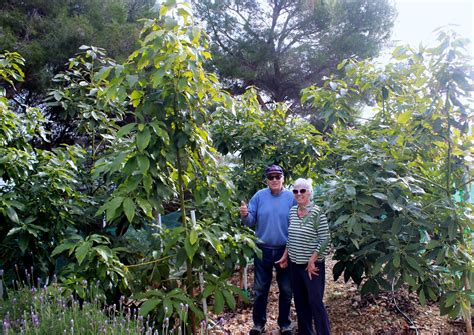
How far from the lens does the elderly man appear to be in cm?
328

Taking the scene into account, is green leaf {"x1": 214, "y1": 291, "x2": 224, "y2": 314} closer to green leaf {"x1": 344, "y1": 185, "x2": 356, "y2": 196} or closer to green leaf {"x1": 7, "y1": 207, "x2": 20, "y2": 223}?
green leaf {"x1": 344, "y1": 185, "x2": 356, "y2": 196}

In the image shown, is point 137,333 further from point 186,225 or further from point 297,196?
point 297,196

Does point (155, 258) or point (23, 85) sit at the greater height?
point (23, 85)

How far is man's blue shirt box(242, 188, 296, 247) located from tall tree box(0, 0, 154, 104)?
3.92 metres

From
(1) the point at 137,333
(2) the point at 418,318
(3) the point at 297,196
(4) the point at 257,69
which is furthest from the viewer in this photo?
(4) the point at 257,69

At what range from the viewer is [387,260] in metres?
2.48

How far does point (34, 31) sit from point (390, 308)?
582 cm

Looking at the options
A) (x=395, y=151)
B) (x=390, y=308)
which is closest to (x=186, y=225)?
(x=395, y=151)

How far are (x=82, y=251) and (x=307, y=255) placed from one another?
146 centimetres

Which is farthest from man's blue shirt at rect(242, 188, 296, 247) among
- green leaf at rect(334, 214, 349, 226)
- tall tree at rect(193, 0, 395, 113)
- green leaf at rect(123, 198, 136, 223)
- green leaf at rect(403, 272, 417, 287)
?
tall tree at rect(193, 0, 395, 113)

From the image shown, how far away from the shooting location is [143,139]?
7.21 feet

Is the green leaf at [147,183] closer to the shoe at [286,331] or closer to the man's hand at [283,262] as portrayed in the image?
the man's hand at [283,262]

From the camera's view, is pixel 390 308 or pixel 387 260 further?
pixel 390 308

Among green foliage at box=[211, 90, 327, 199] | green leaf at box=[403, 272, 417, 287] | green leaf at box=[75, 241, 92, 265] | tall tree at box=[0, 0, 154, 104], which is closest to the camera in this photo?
A: green leaf at box=[75, 241, 92, 265]
